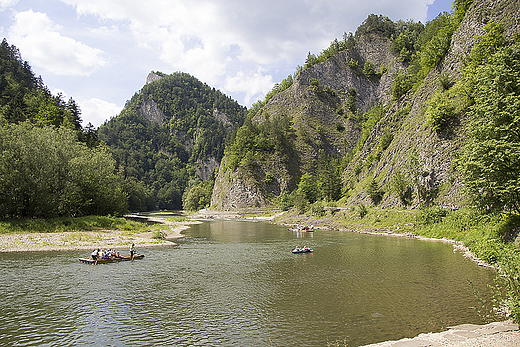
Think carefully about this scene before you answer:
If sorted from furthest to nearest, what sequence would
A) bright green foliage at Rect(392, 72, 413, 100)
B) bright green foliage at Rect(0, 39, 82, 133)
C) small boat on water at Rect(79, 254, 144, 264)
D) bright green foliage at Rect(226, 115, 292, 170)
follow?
bright green foliage at Rect(226, 115, 292, 170) < bright green foliage at Rect(392, 72, 413, 100) < bright green foliage at Rect(0, 39, 82, 133) < small boat on water at Rect(79, 254, 144, 264)

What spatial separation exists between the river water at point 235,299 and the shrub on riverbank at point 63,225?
14.1 metres

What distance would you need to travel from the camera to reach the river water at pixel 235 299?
51.2 ft

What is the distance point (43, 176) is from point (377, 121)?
314 feet

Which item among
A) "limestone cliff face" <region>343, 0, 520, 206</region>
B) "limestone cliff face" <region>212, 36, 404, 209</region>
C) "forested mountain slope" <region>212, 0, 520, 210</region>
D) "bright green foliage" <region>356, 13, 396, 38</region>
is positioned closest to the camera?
"limestone cliff face" <region>343, 0, 520, 206</region>

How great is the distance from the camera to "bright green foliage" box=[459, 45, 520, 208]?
974 inches

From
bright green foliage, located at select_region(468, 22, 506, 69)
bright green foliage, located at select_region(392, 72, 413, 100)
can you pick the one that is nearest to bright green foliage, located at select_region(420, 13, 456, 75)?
bright green foliage, located at select_region(392, 72, 413, 100)

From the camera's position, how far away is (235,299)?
21438mm

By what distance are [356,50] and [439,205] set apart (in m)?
150

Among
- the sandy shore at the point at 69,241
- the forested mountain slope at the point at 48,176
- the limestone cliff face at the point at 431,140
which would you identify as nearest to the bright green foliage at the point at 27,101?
the forested mountain slope at the point at 48,176

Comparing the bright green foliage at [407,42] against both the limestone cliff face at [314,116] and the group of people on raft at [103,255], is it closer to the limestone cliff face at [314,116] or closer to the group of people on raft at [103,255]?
the limestone cliff face at [314,116]

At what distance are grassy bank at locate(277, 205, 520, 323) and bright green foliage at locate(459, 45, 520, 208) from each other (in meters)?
2.76

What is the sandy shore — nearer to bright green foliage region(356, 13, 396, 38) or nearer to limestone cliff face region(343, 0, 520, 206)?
limestone cliff face region(343, 0, 520, 206)

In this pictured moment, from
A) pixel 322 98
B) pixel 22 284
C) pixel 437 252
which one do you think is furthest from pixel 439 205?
pixel 322 98

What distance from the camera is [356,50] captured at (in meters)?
177
